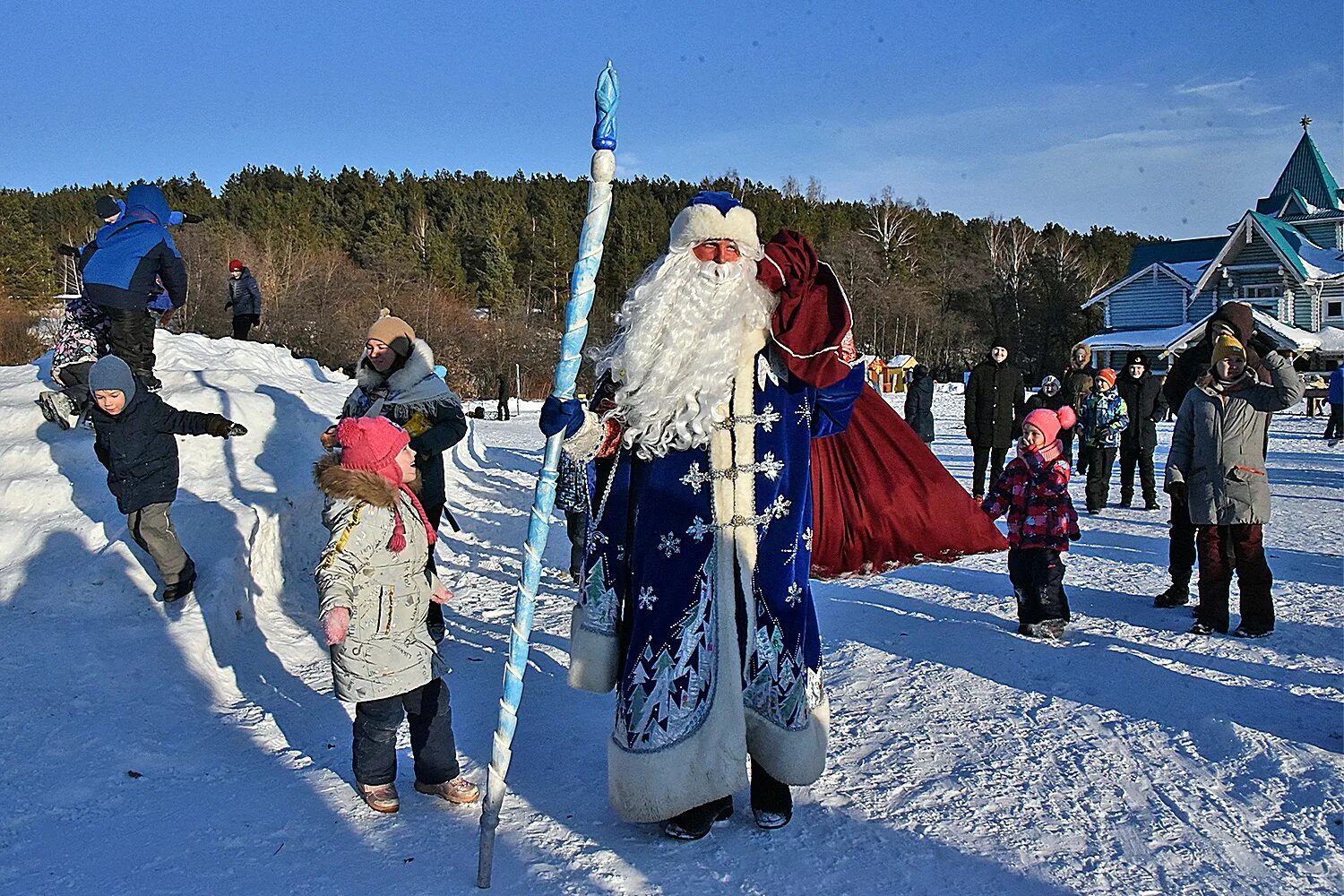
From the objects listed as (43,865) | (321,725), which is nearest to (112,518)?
(321,725)

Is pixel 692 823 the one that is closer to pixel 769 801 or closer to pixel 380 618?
pixel 769 801

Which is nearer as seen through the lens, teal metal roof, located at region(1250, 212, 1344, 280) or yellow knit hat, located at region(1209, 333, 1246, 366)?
yellow knit hat, located at region(1209, 333, 1246, 366)

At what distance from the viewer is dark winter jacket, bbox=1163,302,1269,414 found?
591cm

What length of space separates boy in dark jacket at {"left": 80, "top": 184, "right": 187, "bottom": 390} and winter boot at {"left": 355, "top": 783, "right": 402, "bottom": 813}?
15.0 feet

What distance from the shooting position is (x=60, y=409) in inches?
301

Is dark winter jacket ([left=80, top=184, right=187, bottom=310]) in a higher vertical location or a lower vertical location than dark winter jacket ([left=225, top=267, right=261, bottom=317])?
Answer: lower

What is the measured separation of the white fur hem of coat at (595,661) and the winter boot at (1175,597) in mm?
4507

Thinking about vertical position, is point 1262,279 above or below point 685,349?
above

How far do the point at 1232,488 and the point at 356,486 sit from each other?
16.2 feet

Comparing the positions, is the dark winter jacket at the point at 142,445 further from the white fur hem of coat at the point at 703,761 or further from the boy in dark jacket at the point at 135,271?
the white fur hem of coat at the point at 703,761

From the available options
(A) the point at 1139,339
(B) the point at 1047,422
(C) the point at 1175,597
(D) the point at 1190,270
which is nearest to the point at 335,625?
(B) the point at 1047,422

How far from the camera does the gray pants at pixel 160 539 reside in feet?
17.8

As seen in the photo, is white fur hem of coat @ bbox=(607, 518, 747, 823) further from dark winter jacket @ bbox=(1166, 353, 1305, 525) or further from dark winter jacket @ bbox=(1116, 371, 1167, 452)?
dark winter jacket @ bbox=(1116, 371, 1167, 452)

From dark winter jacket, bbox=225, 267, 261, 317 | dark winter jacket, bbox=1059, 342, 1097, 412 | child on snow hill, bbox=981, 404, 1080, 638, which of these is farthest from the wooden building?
child on snow hill, bbox=981, 404, 1080, 638
